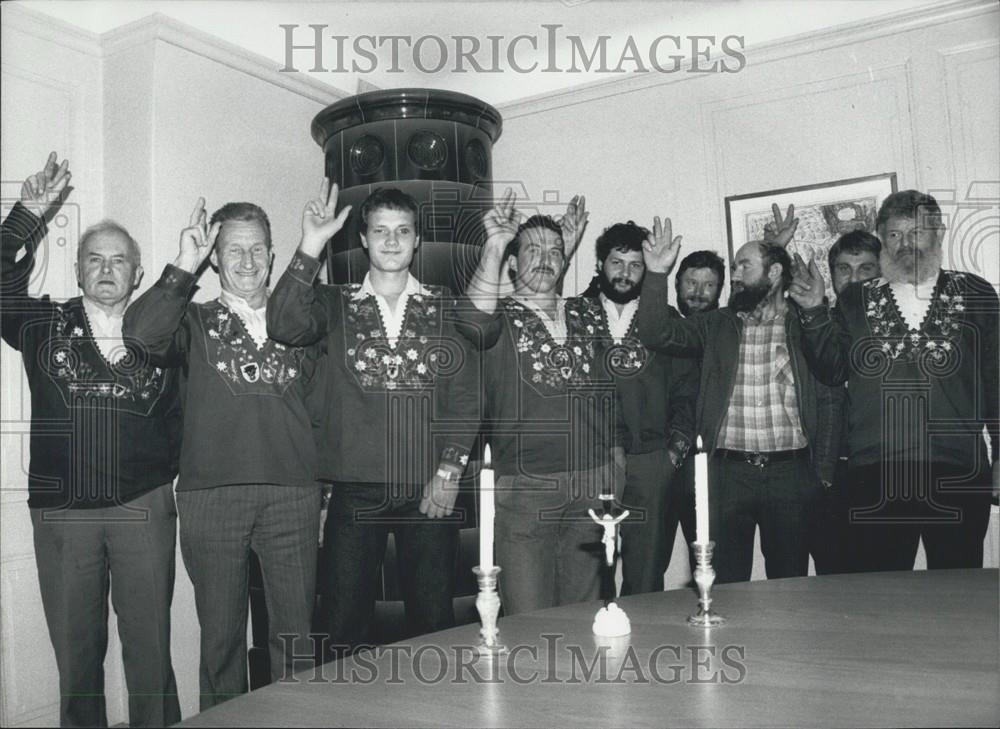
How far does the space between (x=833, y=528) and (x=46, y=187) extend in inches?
113

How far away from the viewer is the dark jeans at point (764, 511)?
8.77 ft

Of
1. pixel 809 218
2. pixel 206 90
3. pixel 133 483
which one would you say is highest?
pixel 206 90

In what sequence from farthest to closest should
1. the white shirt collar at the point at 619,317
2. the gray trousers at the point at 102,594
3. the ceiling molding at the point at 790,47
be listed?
the ceiling molding at the point at 790,47
the white shirt collar at the point at 619,317
the gray trousers at the point at 102,594

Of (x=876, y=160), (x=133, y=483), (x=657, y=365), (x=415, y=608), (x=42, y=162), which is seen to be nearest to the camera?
(x=415, y=608)

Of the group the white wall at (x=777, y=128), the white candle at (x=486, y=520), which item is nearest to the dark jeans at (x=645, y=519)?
the white wall at (x=777, y=128)

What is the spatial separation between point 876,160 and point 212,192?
2.50 meters

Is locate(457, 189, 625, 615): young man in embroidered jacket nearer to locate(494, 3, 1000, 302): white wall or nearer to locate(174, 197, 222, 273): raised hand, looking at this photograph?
locate(174, 197, 222, 273): raised hand

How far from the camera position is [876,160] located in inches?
126

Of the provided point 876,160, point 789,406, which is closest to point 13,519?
point 789,406

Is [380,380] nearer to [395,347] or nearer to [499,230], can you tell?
[395,347]

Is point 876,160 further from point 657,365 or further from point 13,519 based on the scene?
point 13,519

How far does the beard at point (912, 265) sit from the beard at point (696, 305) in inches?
25.1

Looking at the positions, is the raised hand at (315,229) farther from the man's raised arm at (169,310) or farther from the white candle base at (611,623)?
the white candle base at (611,623)

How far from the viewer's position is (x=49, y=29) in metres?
2.80
